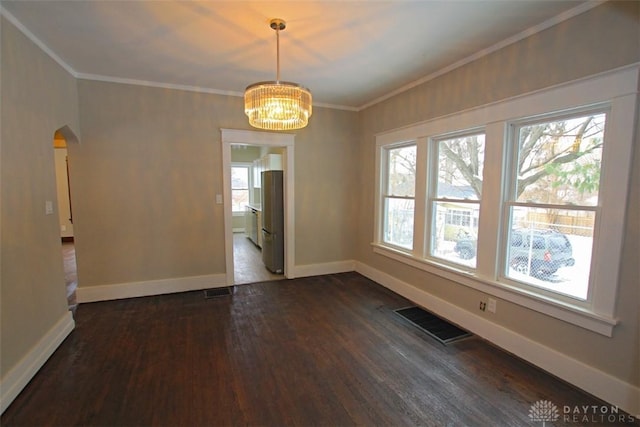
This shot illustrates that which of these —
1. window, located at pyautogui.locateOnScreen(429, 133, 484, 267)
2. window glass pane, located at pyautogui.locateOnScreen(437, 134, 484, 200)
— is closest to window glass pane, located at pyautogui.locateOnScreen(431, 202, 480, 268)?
window, located at pyautogui.locateOnScreen(429, 133, 484, 267)

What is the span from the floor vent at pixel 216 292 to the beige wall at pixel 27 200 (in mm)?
1431

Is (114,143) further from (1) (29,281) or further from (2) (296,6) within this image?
(2) (296,6)

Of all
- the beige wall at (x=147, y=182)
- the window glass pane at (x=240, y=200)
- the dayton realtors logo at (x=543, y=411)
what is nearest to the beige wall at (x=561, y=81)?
the dayton realtors logo at (x=543, y=411)

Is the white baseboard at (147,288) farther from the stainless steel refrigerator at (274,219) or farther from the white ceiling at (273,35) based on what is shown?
the white ceiling at (273,35)

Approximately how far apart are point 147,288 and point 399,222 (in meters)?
3.41

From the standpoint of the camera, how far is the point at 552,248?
2.32 meters

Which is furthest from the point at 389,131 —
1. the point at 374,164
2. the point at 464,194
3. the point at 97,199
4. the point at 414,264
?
the point at 97,199

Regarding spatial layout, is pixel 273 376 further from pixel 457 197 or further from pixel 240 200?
pixel 240 200

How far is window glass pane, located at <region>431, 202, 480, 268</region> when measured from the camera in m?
2.96

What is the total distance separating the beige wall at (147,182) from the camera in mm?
3430

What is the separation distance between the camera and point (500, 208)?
2602mm

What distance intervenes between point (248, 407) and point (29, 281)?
192 cm

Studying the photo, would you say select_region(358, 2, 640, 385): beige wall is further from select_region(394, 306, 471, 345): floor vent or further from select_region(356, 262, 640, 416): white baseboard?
select_region(394, 306, 471, 345): floor vent

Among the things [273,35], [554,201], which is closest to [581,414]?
[554,201]
